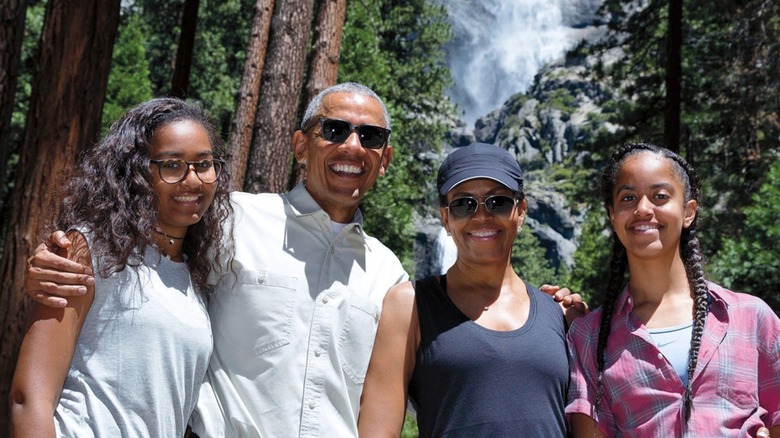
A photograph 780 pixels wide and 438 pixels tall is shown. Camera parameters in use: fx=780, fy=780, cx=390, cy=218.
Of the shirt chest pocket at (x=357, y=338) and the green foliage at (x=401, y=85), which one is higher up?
the green foliage at (x=401, y=85)

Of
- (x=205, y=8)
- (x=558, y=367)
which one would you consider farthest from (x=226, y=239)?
(x=205, y=8)

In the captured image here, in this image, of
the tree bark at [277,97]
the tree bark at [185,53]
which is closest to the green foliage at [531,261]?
the tree bark at [185,53]

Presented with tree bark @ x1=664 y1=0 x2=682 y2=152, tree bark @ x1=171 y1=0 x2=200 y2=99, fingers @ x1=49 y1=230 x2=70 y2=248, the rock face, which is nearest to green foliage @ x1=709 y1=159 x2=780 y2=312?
tree bark @ x1=664 y1=0 x2=682 y2=152

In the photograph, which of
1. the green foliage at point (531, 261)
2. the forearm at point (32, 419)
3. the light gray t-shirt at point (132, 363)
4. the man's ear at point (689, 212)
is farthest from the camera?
the green foliage at point (531, 261)

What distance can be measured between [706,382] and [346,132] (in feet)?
5.27

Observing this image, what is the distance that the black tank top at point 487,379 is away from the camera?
263 cm

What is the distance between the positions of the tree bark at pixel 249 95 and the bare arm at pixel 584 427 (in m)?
8.17

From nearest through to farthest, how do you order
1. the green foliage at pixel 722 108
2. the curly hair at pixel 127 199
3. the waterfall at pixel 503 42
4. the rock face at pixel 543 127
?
the curly hair at pixel 127 199 < the green foliage at pixel 722 108 < the rock face at pixel 543 127 < the waterfall at pixel 503 42

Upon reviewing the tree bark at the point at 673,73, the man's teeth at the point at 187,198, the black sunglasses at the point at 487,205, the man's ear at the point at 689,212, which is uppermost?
the tree bark at the point at 673,73

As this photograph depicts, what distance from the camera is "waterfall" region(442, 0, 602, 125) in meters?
136

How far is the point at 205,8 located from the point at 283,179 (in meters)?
14.0

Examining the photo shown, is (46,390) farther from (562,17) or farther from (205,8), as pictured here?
(562,17)

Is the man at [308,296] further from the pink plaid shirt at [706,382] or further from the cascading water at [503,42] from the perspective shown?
the cascading water at [503,42]

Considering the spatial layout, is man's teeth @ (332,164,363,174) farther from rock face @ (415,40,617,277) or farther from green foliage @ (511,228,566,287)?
rock face @ (415,40,617,277)
